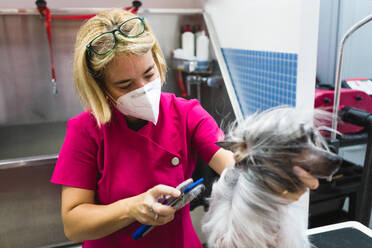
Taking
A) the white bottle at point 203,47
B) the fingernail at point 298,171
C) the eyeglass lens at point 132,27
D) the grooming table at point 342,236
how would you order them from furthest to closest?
the white bottle at point 203,47
the grooming table at point 342,236
the eyeglass lens at point 132,27
the fingernail at point 298,171

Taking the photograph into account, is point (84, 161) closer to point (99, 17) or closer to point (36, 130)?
point (99, 17)

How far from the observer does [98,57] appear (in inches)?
36.4

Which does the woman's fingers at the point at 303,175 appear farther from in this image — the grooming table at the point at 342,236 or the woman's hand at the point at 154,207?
the grooming table at the point at 342,236

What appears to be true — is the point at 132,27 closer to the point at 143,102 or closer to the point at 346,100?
the point at 143,102

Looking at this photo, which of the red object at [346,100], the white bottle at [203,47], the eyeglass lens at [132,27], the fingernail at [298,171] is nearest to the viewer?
the fingernail at [298,171]

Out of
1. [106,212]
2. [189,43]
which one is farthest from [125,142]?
[189,43]

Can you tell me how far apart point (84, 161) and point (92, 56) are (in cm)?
32

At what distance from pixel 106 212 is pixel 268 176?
19.0 inches

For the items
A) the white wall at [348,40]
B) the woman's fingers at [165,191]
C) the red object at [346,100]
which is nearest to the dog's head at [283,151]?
the woman's fingers at [165,191]

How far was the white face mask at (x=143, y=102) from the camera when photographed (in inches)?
38.9

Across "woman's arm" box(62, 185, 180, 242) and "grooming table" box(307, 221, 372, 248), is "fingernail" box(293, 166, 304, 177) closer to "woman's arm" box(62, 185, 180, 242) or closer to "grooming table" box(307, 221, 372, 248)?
"woman's arm" box(62, 185, 180, 242)

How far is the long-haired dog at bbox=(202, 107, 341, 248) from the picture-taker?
2.16 feet

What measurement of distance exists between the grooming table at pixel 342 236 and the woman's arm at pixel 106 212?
72 centimetres

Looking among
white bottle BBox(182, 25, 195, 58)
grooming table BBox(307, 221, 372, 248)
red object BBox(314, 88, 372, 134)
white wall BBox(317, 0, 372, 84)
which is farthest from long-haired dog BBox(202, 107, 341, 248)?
white wall BBox(317, 0, 372, 84)
